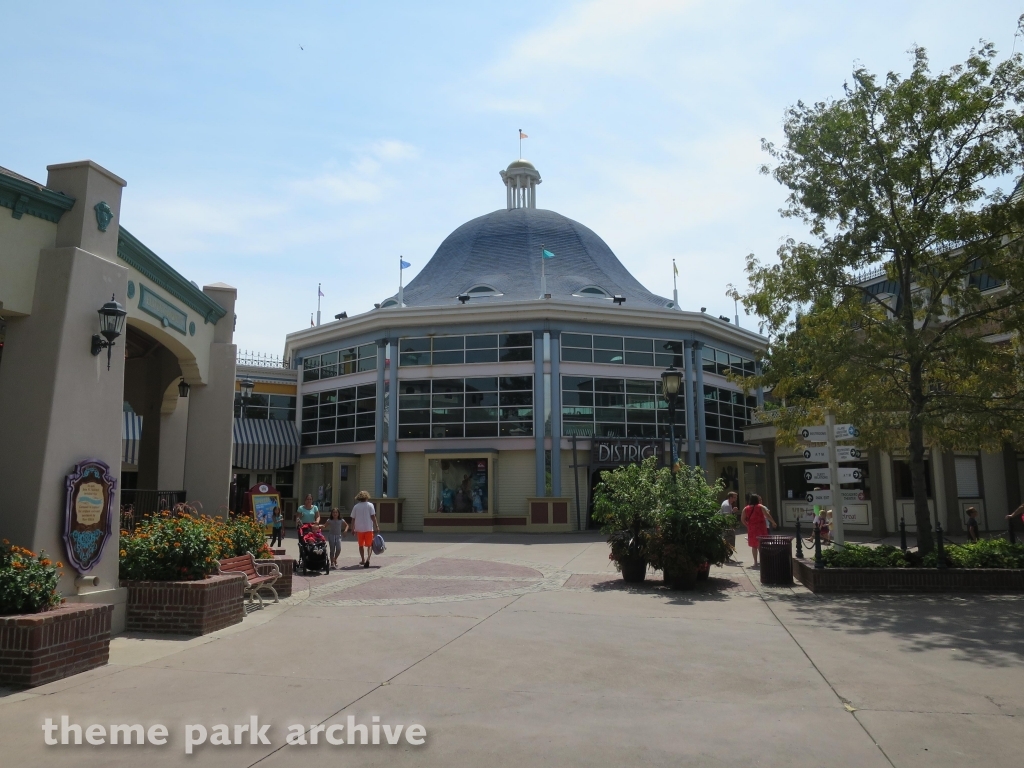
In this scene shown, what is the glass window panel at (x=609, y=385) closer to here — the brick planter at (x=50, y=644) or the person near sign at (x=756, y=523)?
the person near sign at (x=756, y=523)

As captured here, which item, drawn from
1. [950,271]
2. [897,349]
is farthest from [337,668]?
[950,271]

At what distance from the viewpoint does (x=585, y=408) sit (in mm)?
32531

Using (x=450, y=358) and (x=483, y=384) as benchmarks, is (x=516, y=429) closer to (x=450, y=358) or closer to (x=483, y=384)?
(x=483, y=384)

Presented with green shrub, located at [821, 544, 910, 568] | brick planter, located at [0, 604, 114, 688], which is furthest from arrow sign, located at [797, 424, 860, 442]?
brick planter, located at [0, 604, 114, 688]

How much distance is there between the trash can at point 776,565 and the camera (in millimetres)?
13609

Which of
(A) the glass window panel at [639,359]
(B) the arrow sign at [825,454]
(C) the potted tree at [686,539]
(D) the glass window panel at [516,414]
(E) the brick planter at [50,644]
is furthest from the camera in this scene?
(A) the glass window panel at [639,359]

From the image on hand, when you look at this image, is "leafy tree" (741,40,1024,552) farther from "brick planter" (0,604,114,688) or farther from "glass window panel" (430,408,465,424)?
"glass window panel" (430,408,465,424)

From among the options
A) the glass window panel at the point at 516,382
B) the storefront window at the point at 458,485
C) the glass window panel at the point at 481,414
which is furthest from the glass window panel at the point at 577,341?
the storefront window at the point at 458,485

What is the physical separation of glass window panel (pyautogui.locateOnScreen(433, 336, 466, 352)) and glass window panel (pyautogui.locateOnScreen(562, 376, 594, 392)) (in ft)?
15.3

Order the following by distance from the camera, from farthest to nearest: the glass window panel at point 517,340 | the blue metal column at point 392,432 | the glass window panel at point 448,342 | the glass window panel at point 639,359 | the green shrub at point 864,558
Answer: the glass window panel at point 639,359 → the glass window panel at point 448,342 → the glass window panel at point 517,340 → the blue metal column at point 392,432 → the green shrub at point 864,558

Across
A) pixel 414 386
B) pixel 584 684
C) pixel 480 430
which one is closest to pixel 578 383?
pixel 480 430

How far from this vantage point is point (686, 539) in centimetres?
1315

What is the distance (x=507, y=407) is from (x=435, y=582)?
18.2 meters

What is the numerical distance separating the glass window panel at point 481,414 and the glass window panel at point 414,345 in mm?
3505
